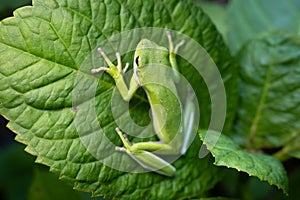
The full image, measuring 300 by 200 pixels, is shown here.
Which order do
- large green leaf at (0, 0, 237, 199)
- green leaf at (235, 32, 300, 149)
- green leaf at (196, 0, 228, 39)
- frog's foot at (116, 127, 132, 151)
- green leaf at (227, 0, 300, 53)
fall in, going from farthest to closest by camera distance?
green leaf at (196, 0, 228, 39)
green leaf at (227, 0, 300, 53)
green leaf at (235, 32, 300, 149)
frog's foot at (116, 127, 132, 151)
large green leaf at (0, 0, 237, 199)

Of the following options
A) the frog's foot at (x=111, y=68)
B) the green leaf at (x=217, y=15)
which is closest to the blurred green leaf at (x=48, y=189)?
the frog's foot at (x=111, y=68)

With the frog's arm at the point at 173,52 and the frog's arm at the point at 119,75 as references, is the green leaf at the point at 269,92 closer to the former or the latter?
the frog's arm at the point at 173,52

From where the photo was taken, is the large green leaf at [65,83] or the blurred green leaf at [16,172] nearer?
the large green leaf at [65,83]

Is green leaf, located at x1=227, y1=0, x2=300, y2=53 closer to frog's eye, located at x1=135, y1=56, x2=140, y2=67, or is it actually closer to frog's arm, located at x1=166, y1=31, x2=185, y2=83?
frog's arm, located at x1=166, y1=31, x2=185, y2=83

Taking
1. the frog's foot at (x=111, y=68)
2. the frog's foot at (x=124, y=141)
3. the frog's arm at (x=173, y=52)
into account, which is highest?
the frog's foot at (x=111, y=68)

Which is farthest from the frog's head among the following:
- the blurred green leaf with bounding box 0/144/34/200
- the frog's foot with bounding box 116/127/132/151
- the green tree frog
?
the blurred green leaf with bounding box 0/144/34/200

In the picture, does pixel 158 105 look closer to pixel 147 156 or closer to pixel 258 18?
pixel 147 156

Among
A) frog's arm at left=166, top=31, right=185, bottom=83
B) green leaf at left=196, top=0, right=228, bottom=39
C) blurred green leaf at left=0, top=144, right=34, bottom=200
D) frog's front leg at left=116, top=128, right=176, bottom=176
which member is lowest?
blurred green leaf at left=0, top=144, right=34, bottom=200
